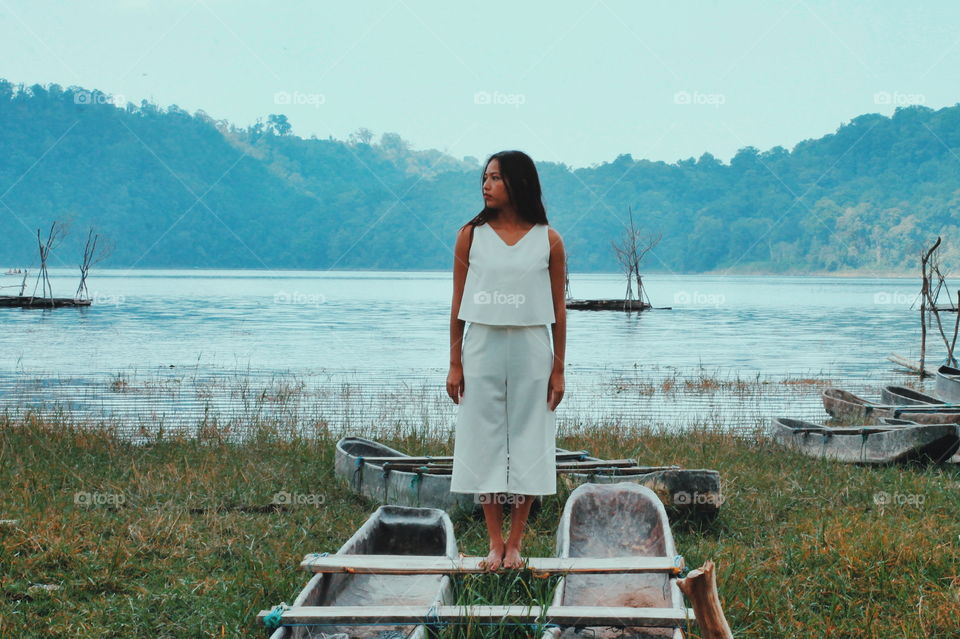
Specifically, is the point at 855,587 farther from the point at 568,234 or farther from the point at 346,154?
the point at 346,154

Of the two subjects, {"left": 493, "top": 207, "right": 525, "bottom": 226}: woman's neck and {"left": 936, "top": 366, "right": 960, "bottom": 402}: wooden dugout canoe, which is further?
{"left": 936, "top": 366, "right": 960, "bottom": 402}: wooden dugout canoe

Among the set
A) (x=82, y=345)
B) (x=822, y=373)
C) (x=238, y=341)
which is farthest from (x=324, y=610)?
(x=238, y=341)

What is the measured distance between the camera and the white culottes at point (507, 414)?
4340 mm

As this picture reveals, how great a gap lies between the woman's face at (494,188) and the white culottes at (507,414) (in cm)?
65

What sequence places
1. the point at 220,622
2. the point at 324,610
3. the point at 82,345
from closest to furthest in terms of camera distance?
1. the point at 324,610
2. the point at 220,622
3. the point at 82,345

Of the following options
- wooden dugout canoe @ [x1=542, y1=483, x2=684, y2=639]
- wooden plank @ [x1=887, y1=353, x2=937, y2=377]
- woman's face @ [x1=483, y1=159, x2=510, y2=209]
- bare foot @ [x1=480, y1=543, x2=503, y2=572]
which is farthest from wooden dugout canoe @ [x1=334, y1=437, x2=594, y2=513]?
wooden plank @ [x1=887, y1=353, x2=937, y2=377]

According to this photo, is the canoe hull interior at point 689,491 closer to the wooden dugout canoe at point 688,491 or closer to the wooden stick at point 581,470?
the wooden dugout canoe at point 688,491

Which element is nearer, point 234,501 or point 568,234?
point 234,501

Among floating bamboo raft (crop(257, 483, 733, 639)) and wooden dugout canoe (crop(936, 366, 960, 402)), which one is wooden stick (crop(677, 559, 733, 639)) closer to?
floating bamboo raft (crop(257, 483, 733, 639))

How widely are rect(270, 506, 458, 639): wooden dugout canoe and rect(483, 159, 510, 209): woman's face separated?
1.87 meters

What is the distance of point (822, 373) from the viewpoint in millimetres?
21312

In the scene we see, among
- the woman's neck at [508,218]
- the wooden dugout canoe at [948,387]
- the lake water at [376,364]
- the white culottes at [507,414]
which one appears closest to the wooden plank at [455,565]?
the white culottes at [507,414]

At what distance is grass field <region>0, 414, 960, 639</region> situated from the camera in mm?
4266

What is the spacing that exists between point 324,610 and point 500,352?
4.96 ft
